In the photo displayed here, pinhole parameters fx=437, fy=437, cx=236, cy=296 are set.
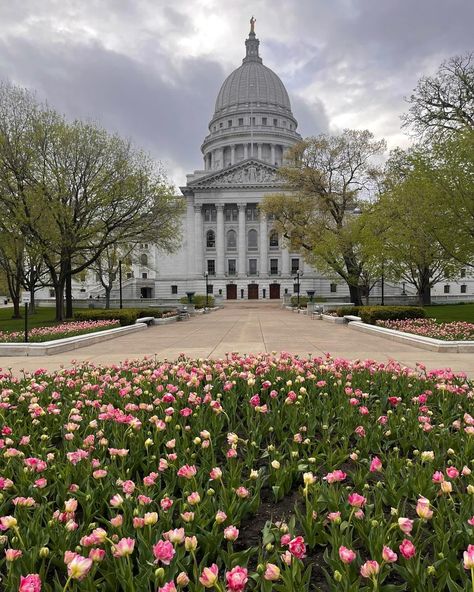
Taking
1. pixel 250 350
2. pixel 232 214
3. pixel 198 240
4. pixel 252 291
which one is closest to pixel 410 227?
pixel 250 350

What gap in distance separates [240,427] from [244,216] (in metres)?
87.0

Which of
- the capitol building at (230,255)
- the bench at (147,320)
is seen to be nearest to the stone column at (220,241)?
the capitol building at (230,255)

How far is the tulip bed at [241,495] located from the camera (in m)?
2.29

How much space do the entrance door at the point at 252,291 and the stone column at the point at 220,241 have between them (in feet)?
21.7

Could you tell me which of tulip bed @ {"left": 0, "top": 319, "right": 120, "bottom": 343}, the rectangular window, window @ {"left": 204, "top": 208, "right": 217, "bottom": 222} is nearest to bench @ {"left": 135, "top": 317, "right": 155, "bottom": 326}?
tulip bed @ {"left": 0, "top": 319, "right": 120, "bottom": 343}

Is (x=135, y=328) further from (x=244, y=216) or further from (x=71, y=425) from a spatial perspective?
(x=244, y=216)

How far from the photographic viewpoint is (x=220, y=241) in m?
90.9

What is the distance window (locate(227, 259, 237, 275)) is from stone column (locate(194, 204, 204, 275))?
5838 mm

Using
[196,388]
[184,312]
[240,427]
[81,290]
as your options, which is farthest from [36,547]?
[81,290]

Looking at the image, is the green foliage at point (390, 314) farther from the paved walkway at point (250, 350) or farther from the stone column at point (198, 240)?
the stone column at point (198, 240)

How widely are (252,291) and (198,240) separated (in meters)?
15.4

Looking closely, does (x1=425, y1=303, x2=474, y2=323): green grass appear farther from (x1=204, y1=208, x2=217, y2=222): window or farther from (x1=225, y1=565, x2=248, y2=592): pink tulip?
(x1=204, y1=208, x2=217, y2=222): window

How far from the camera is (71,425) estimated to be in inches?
161

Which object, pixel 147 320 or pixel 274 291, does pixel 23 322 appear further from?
pixel 274 291
